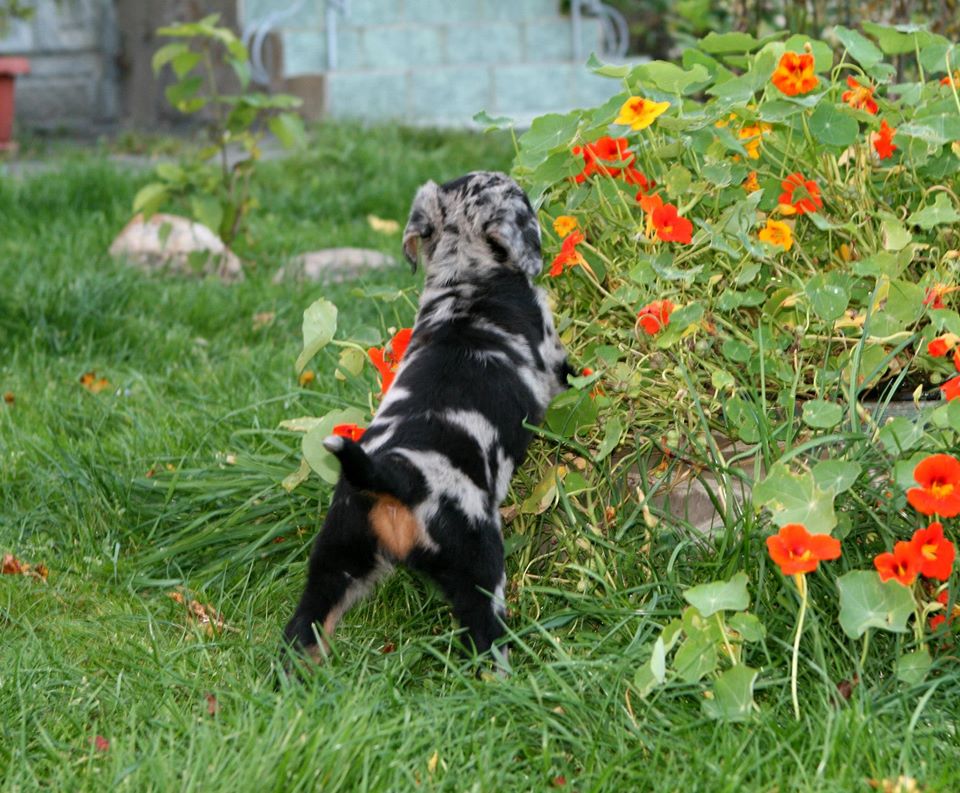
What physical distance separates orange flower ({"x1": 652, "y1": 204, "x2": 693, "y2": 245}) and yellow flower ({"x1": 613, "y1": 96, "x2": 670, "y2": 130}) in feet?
0.69

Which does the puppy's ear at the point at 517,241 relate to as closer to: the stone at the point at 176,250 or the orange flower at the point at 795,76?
the orange flower at the point at 795,76

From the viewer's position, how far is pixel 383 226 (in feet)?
23.9

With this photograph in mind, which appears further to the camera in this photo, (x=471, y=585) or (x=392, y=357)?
(x=392, y=357)

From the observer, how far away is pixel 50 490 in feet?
12.3

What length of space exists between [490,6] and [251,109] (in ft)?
18.6

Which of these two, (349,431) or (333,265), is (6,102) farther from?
(349,431)

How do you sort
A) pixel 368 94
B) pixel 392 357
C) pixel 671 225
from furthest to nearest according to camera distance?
pixel 368 94
pixel 392 357
pixel 671 225

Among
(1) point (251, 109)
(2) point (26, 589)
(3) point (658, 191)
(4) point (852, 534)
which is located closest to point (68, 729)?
(2) point (26, 589)

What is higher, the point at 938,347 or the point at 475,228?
the point at 475,228

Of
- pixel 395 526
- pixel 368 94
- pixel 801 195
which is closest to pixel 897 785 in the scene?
pixel 395 526

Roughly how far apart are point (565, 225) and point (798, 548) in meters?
1.30

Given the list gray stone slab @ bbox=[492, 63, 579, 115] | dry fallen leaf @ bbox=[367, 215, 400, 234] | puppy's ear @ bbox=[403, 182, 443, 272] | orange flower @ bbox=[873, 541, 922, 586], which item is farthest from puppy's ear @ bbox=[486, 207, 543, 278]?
gray stone slab @ bbox=[492, 63, 579, 115]

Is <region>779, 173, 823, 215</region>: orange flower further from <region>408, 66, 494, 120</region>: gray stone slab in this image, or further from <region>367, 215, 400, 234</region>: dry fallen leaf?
<region>408, 66, 494, 120</region>: gray stone slab

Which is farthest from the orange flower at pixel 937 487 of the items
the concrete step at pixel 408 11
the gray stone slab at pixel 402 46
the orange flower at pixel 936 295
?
the concrete step at pixel 408 11
